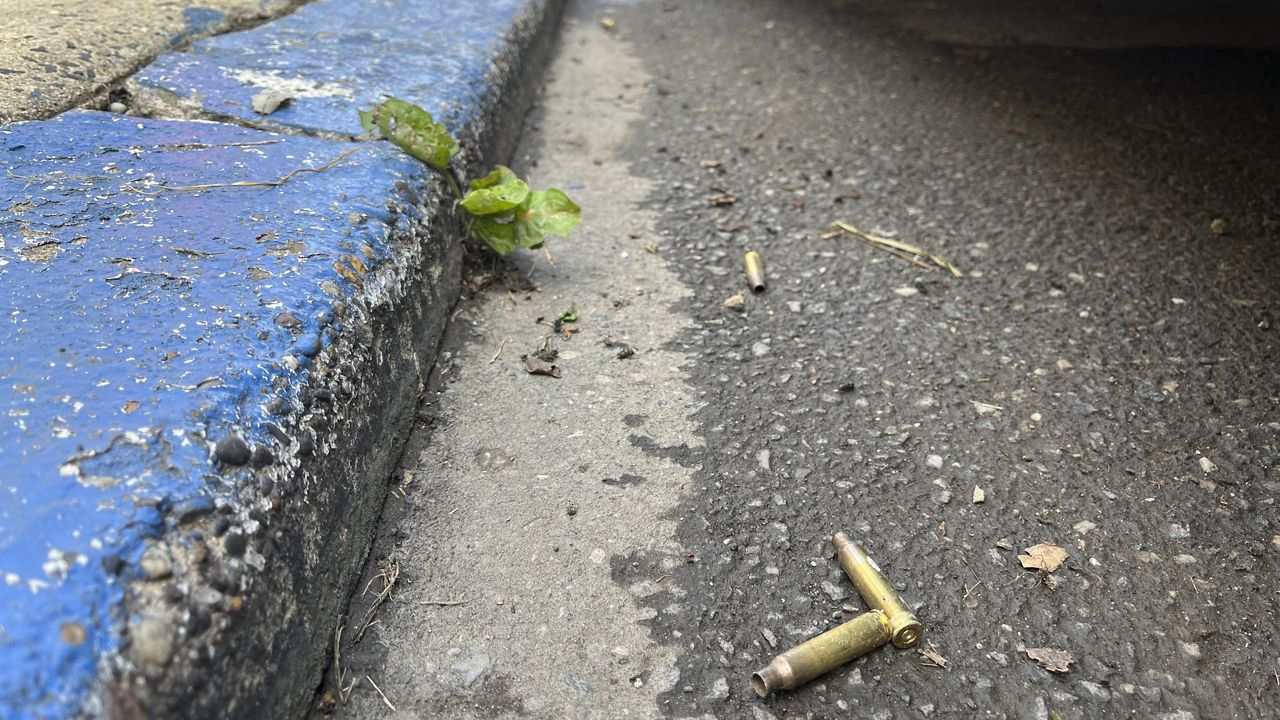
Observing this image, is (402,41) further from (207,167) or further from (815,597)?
(815,597)

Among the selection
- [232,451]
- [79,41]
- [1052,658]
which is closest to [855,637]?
[1052,658]

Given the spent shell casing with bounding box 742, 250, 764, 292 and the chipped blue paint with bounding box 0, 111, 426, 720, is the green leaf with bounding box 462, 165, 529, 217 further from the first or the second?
the spent shell casing with bounding box 742, 250, 764, 292

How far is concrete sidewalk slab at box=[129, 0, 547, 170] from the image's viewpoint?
1.93 metres

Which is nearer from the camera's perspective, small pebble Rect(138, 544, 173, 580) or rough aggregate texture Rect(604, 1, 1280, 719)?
small pebble Rect(138, 544, 173, 580)

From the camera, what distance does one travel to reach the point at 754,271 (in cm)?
208

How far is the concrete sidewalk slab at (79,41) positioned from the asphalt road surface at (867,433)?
3.10 feet

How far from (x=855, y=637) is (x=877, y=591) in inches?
3.7

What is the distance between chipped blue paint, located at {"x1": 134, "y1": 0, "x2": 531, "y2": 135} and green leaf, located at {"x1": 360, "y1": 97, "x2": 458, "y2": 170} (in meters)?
0.08

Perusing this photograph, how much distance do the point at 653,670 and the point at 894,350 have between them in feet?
3.13

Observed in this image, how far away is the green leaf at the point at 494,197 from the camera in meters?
1.89

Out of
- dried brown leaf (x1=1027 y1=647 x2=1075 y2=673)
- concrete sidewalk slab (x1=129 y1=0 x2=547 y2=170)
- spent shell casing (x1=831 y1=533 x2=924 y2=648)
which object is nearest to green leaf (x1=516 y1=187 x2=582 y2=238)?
concrete sidewalk slab (x1=129 y1=0 x2=547 y2=170)

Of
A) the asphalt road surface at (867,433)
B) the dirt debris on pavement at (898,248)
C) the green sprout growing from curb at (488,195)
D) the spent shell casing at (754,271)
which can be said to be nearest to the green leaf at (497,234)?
the green sprout growing from curb at (488,195)

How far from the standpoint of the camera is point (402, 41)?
8.46 feet

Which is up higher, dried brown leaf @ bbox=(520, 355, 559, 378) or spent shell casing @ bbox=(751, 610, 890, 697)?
spent shell casing @ bbox=(751, 610, 890, 697)
